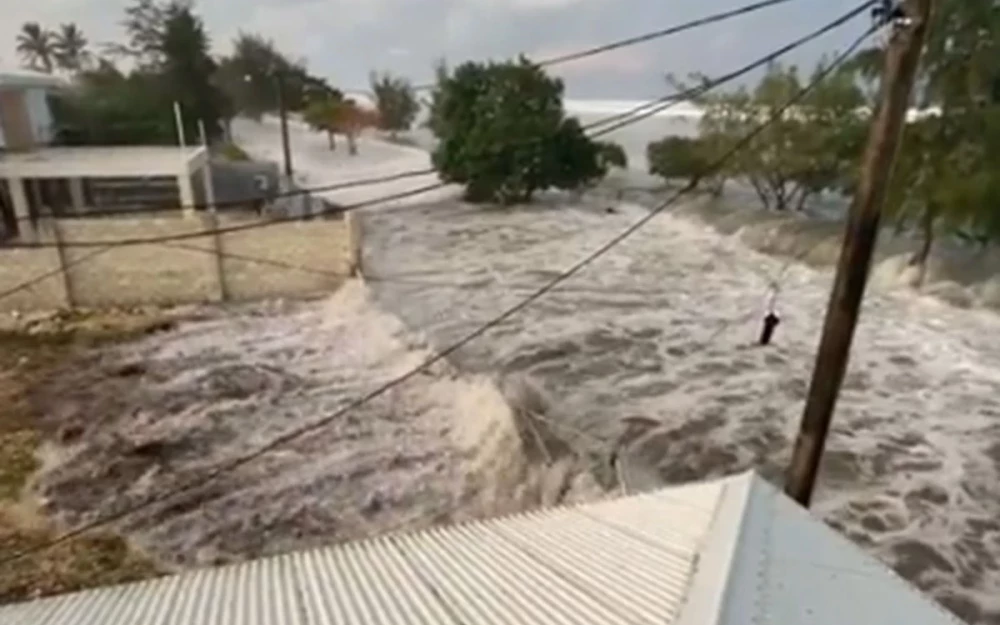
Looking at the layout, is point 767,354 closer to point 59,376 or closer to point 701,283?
point 701,283

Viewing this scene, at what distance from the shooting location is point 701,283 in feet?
46.9

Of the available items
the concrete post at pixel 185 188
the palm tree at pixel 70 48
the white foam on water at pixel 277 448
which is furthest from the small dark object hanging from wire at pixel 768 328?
the palm tree at pixel 70 48

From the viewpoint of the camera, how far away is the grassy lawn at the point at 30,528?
5746mm

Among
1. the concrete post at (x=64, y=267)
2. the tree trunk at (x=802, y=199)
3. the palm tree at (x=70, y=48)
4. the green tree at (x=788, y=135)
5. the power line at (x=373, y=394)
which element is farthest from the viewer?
the palm tree at (x=70, y=48)

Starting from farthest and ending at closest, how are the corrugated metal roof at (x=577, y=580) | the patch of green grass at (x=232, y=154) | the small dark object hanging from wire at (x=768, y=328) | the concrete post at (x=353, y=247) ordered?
1. the patch of green grass at (x=232, y=154)
2. the concrete post at (x=353, y=247)
3. the small dark object hanging from wire at (x=768, y=328)
4. the corrugated metal roof at (x=577, y=580)

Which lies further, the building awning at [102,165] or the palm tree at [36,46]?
the palm tree at [36,46]

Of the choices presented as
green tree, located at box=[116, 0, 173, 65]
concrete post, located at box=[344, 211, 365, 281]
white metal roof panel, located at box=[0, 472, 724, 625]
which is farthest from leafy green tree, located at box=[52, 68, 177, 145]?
white metal roof panel, located at box=[0, 472, 724, 625]

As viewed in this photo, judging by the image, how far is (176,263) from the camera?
12.2 metres

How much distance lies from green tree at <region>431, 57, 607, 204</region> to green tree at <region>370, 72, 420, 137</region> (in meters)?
14.9

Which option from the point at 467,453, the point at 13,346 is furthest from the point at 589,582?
the point at 13,346

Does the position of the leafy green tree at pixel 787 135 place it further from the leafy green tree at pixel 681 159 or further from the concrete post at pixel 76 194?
the concrete post at pixel 76 194

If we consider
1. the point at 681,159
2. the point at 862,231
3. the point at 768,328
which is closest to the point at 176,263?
→ the point at 768,328

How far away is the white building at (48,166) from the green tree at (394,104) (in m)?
17.4

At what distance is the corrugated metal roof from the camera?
7.65 feet
